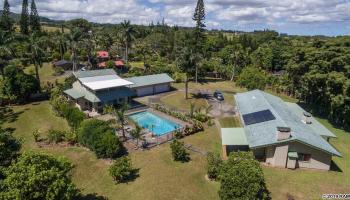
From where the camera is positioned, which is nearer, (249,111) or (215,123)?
(249,111)

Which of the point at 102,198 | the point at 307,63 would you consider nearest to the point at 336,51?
the point at 307,63

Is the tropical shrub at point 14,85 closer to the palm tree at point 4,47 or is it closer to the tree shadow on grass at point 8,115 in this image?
the palm tree at point 4,47

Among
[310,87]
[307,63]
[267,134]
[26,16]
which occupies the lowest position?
[267,134]

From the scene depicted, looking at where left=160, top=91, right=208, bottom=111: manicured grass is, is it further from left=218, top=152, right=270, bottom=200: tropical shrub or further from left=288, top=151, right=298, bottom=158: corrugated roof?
left=218, top=152, right=270, bottom=200: tropical shrub

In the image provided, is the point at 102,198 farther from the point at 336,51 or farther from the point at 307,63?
the point at 336,51

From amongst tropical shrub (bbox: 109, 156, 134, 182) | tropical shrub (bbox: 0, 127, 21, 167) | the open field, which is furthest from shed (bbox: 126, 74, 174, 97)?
tropical shrub (bbox: 0, 127, 21, 167)

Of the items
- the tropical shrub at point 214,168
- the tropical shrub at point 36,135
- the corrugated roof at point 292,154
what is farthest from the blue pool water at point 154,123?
the corrugated roof at point 292,154
